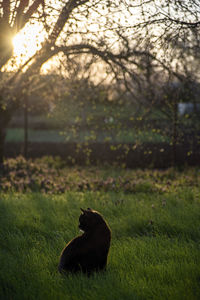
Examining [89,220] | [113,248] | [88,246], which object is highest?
[89,220]

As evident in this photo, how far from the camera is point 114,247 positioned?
5953 millimetres

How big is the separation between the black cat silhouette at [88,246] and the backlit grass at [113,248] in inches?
6.1

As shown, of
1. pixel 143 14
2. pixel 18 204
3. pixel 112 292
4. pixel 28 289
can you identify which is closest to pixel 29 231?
pixel 18 204

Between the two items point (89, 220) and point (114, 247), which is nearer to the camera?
point (89, 220)

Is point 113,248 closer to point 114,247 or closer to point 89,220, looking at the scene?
point 114,247

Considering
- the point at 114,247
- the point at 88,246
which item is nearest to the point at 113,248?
the point at 114,247

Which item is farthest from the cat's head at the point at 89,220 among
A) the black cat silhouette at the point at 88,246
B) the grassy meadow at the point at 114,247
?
the grassy meadow at the point at 114,247

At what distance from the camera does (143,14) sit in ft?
24.6

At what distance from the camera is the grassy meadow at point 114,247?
450 centimetres

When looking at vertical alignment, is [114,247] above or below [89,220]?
below

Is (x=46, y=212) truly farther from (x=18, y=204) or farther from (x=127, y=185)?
(x=127, y=185)

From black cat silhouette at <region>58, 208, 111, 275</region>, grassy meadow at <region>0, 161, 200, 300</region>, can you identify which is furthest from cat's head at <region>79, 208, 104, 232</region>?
grassy meadow at <region>0, 161, 200, 300</region>

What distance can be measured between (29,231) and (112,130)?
436 cm

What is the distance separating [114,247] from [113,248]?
47 mm
